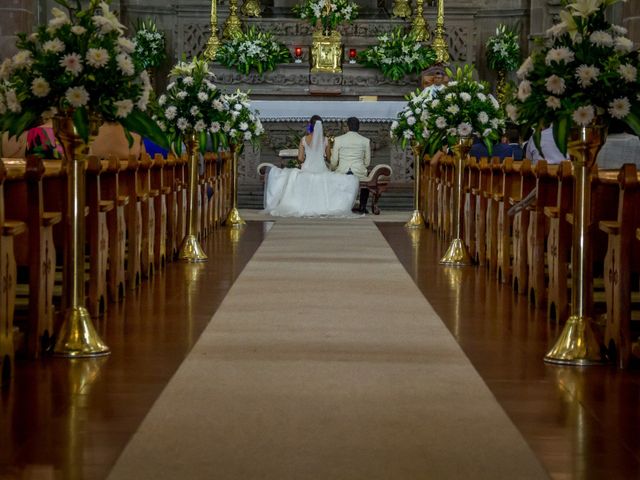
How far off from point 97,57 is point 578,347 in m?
2.69

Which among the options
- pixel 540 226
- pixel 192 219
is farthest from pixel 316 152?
pixel 540 226

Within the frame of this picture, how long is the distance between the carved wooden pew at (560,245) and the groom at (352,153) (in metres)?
10.8

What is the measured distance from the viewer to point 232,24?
21.3 metres

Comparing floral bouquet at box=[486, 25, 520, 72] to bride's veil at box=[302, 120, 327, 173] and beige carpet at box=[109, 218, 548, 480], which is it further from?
beige carpet at box=[109, 218, 548, 480]

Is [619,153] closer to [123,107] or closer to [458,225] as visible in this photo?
[458,225]

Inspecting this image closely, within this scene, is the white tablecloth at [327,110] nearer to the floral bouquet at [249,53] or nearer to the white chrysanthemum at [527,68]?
the floral bouquet at [249,53]

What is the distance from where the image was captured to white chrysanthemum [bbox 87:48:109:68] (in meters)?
5.98

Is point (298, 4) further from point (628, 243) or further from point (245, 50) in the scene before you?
point (628, 243)

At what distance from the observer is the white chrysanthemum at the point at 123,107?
6.15 metres

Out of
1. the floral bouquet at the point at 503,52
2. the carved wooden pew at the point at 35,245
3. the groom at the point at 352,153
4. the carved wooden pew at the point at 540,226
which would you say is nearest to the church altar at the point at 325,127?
the groom at the point at 352,153

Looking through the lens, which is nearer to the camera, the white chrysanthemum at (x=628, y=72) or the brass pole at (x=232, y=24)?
the white chrysanthemum at (x=628, y=72)

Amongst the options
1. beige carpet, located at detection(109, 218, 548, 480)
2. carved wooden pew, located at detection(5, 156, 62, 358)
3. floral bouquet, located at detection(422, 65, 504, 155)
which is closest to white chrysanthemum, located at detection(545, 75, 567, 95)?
beige carpet, located at detection(109, 218, 548, 480)

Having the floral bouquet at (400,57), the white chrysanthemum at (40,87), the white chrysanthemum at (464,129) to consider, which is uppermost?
the floral bouquet at (400,57)

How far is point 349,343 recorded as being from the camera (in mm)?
6430
